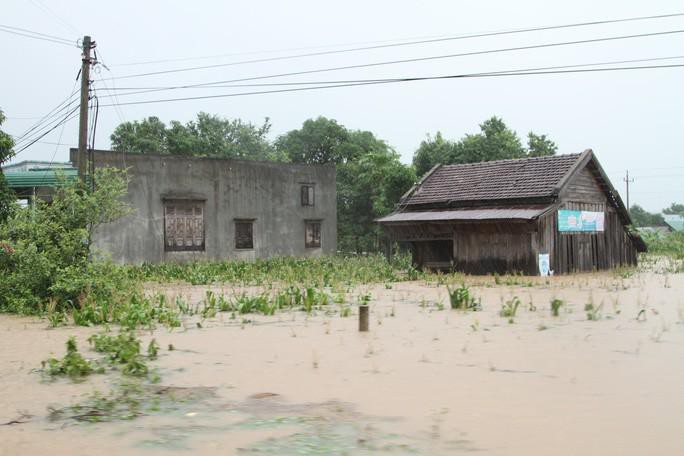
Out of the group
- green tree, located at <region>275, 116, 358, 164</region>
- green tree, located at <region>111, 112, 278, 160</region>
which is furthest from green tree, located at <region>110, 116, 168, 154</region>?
green tree, located at <region>275, 116, 358, 164</region>

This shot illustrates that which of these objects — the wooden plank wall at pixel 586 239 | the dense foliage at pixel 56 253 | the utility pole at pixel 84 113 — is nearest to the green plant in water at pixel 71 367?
the dense foliage at pixel 56 253

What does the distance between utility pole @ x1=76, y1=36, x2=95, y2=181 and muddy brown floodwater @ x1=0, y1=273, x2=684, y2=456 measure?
6472mm

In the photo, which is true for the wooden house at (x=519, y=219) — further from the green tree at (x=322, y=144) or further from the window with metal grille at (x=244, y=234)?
the green tree at (x=322, y=144)

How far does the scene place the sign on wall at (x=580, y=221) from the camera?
2510cm

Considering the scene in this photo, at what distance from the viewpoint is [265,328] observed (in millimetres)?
12367

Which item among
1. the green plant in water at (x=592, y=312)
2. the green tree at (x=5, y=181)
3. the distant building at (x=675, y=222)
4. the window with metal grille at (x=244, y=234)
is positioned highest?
the distant building at (x=675, y=222)

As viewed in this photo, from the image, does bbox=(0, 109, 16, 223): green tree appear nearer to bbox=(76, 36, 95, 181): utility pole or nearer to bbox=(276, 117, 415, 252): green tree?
bbox=(76, 36, 95, 181): utility pole

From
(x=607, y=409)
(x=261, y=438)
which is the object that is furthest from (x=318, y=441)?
(x=607, y=409)

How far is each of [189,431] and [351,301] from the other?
10.6m

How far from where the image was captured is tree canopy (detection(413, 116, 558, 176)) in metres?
40.7

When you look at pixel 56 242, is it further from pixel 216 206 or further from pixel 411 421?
pixel 216 206

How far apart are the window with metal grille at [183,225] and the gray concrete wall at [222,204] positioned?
23cm

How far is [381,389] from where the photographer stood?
25.1ft

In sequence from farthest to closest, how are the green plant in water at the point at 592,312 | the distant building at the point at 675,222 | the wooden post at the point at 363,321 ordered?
the distant building at the point at 675,222
the green plant in water at the point at 592,312
the wooden post at the point at 363,321
